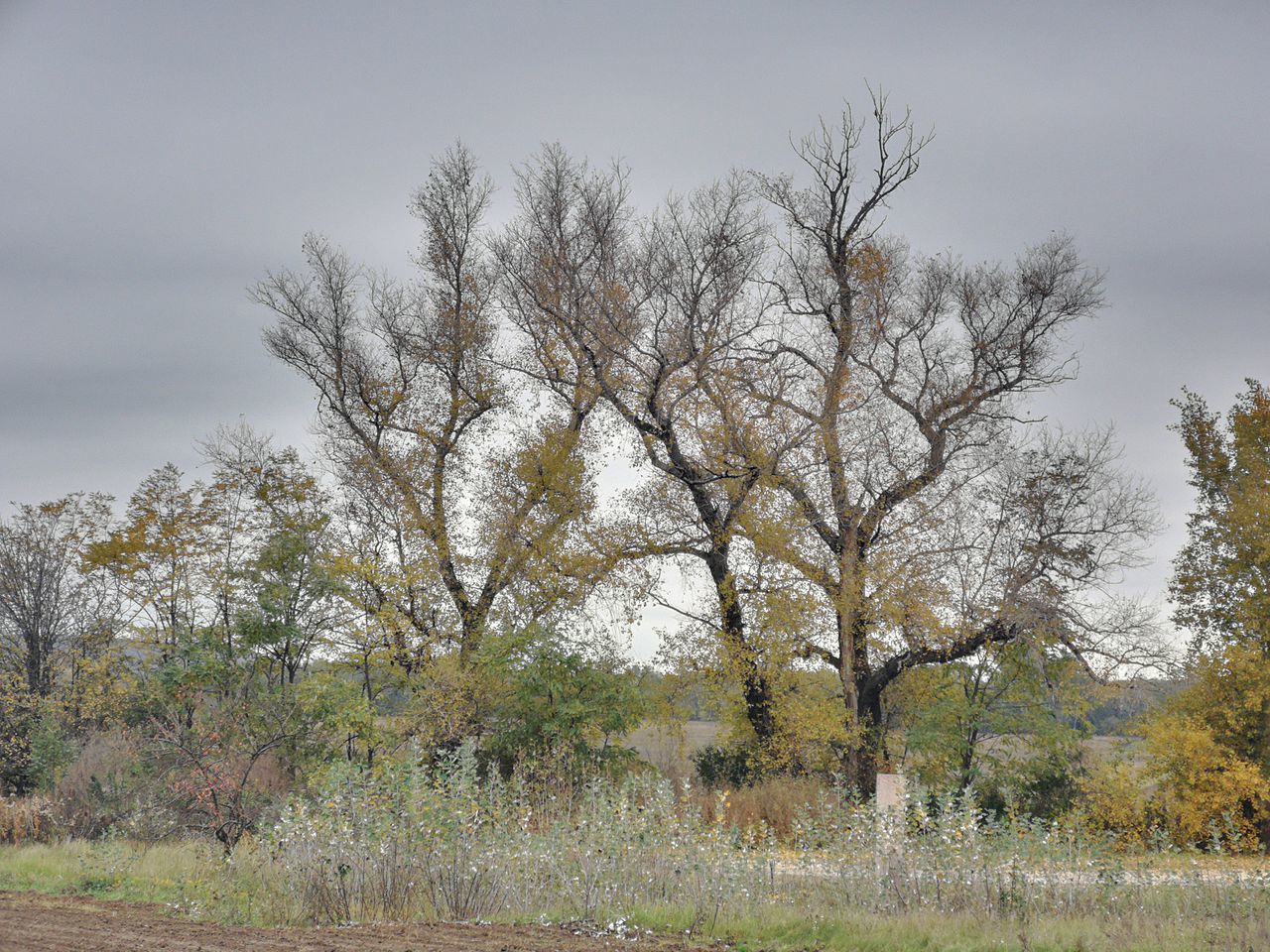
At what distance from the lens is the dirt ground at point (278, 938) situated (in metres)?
7.01

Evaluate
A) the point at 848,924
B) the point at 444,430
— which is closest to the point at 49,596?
the point at 444,430

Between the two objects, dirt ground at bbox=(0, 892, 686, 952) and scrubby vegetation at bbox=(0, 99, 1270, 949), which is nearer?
dirt ground at bbox=(0, 892, 686, 952)

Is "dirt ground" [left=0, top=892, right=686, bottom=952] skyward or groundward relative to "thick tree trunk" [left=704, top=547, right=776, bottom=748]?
groundward

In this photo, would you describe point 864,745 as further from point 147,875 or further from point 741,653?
point 147,875

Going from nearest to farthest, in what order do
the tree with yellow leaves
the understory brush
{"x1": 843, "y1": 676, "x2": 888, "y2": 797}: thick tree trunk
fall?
the understory brush, the tree with yellow leaves, {"x1": 843, "y1": 676, "x2": 888, "y2": 797}: thick tree trunk

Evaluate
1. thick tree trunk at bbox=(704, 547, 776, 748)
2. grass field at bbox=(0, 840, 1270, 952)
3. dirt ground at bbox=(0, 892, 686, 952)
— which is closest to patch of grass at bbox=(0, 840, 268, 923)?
grass field at bbox=(0, 840, 1270, 952)

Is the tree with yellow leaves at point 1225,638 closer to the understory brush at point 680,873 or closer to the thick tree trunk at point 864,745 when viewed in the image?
the thick tree trunk at point 864,745

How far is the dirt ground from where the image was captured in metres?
7.01

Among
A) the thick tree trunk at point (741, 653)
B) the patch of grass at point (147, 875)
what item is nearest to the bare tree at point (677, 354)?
the thick tree trunk at point (741, 653)

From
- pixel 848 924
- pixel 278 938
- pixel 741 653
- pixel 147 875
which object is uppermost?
pixel 741 653

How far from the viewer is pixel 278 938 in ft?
24.5

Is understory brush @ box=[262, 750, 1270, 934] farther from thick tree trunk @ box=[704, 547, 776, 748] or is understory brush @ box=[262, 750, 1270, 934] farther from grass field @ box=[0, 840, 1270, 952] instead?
thick tree trunk @ box=[704, 547, 776, 748]

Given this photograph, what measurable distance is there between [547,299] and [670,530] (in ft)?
19.7

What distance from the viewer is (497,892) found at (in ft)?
29.1
